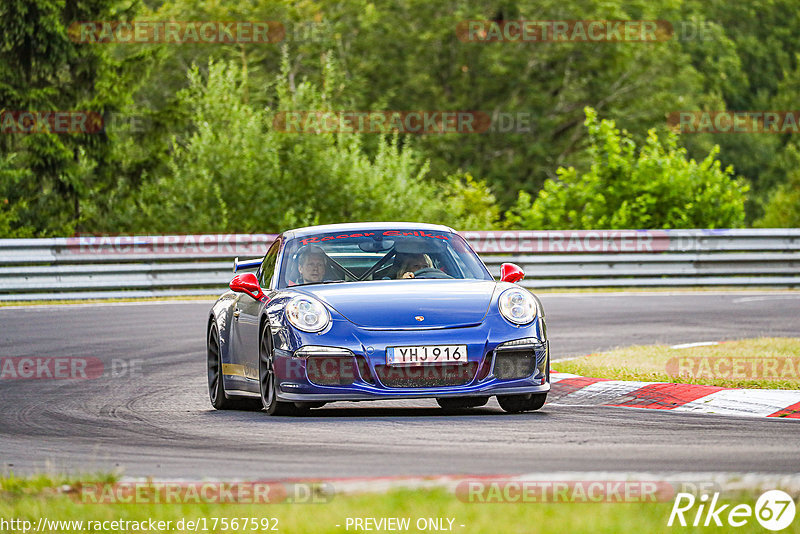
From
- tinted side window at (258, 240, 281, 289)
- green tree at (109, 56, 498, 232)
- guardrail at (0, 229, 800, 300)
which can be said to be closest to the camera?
tinted side window at (258, 240, 281, 289)

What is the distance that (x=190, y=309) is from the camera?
64.3ft

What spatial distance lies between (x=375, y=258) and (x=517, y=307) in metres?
1.39

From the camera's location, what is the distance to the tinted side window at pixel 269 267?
1016 cm

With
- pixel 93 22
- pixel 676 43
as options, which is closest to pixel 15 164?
pixel 93 22

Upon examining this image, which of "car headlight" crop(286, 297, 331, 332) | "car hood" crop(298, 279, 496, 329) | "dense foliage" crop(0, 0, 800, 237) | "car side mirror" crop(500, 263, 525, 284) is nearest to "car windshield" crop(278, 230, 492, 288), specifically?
"car side mirror" crop(500, 263, 525, 284)

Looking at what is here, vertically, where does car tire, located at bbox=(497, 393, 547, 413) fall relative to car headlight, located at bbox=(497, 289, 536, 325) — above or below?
below

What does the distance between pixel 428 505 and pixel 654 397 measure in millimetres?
4922

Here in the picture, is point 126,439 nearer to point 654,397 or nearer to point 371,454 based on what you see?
point 371,454

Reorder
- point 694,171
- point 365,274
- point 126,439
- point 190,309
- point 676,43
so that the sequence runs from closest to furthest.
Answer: point 126,439 → point 365,274 → point 190,309 → point 694,171 → point 676,43

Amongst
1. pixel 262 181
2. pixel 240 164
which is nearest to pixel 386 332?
pixel 262 181

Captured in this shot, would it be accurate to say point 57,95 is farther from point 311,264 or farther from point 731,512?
point 731,512

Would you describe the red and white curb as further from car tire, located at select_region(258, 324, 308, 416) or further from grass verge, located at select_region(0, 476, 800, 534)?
grass verge, located at select_region(0, 476, 800, 534)

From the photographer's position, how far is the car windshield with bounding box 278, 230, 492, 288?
9812 mm

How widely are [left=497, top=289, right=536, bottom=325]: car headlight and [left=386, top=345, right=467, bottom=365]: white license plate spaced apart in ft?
1.67
